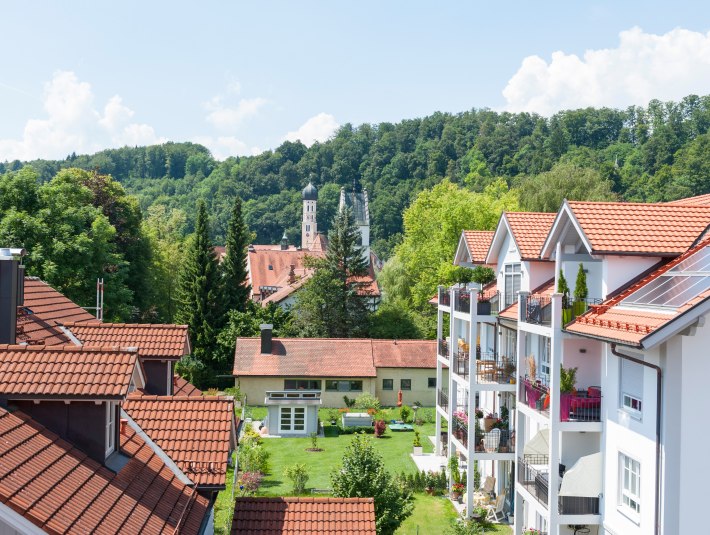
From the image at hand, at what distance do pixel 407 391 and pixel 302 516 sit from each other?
36.7m

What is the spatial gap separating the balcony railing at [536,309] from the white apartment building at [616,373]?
42mm

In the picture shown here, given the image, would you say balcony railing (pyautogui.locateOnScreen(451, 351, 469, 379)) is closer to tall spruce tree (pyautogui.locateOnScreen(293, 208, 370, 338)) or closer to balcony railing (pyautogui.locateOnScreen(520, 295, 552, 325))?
balcony railing (pyautogui.locateOnScreen(520, 295, 552, 325))

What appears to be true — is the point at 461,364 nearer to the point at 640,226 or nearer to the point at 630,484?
the point at 640,226

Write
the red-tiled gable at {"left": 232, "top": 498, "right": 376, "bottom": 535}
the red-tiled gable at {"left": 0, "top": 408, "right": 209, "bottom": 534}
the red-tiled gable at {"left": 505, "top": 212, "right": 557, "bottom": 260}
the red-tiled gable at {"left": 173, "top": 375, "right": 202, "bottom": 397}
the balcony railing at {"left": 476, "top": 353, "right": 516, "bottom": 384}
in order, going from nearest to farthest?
the red-tiled gable at {"left": 0, "top": 408, "right": 209, "bottom": 534} → the red-tiled gable at {"left": 232, "top": 498, "right": 376, "bottom": 535} → the red-tiled gable at {"left": 173, "top": 375, "right": 202, "bottom": 397} → the red-tiled gable at {"left": 505, "top": 212, "right": 557, "bottom": 260} → the balcony railing at {"left": 476, "top": 353, "right": 516, "bottom": 384}

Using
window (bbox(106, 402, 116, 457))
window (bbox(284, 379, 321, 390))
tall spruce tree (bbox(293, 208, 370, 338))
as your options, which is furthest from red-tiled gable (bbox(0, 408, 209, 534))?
tall spruce tree (bbox(293, 208, 370, 338))

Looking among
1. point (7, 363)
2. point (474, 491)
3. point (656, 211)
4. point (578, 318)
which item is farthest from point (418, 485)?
point (7, 363)

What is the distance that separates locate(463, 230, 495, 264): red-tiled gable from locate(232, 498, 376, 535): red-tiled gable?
18.4 meters

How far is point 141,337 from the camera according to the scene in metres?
18.6

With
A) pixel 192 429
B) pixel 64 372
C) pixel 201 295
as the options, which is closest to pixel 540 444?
pixel 192 429

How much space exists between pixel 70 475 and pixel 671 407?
11033 millimetres

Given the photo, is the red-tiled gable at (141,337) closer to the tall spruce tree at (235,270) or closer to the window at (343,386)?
the window at (343,386)

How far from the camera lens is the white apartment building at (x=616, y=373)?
14398 mm

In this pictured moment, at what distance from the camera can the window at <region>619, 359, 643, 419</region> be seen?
53.5 feet

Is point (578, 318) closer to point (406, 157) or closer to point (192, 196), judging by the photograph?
point (406, 157)
